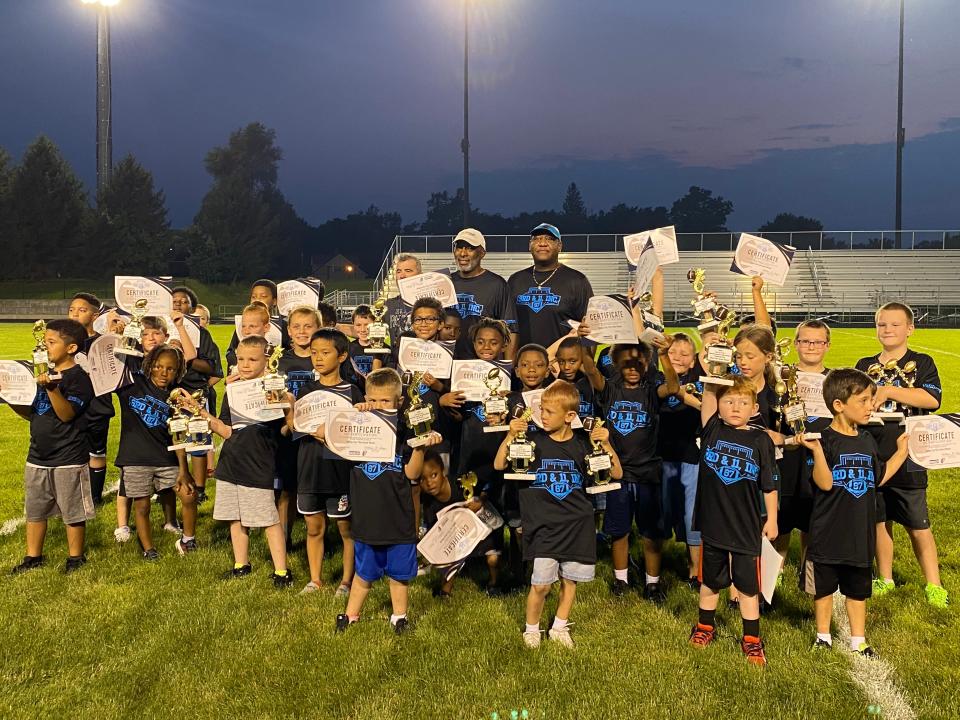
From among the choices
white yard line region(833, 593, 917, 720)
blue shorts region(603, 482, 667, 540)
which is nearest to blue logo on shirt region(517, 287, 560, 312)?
blue shorts region(603, 482, 667, 540)

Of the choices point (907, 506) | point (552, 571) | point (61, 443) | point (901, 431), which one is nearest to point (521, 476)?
point (552, 571)

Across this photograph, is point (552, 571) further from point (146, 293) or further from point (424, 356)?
point (146, 293)

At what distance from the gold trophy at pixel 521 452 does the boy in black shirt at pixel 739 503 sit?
103 centimetres

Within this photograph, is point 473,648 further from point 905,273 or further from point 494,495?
point 905,273

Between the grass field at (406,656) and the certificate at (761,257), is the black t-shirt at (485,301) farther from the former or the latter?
the grass field at (406,656)

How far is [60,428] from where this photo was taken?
16.6 ft

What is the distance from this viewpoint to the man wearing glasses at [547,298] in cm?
561

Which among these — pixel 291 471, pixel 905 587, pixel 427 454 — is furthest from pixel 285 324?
pixel 905 587

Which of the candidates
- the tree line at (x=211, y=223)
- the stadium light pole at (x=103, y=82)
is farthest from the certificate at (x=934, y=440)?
the tree line at (x=211, y=223)

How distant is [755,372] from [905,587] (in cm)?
197

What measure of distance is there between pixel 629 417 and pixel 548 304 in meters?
1.32

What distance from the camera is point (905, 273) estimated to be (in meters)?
39.8

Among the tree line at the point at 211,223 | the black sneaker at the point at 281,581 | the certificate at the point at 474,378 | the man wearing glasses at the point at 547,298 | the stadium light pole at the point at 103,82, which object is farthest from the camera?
the tree line at the point at 211,223

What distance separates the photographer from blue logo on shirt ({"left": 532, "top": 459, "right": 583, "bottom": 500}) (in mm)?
4082
